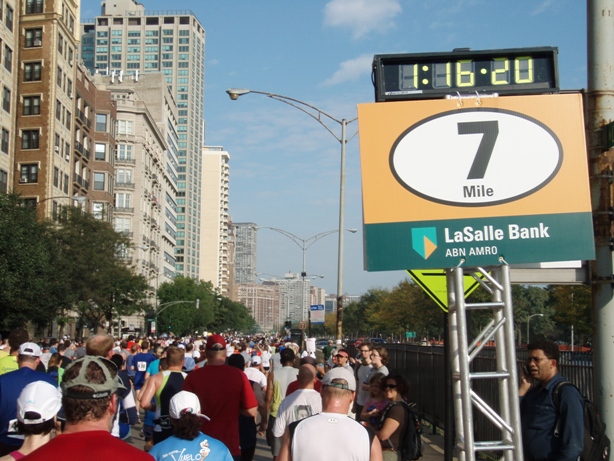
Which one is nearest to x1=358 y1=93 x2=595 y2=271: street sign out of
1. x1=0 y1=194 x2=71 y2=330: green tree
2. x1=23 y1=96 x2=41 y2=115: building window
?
x1=0 y1=194 x2=71 y2=330: green tree

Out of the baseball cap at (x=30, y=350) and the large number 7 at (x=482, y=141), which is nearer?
the large number 7 at (x=482, y=141)

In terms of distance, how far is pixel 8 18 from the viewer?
53.9 metres

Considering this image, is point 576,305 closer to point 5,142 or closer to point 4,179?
point 4,179

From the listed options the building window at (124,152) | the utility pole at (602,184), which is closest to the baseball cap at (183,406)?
the utility pole at (602,184)

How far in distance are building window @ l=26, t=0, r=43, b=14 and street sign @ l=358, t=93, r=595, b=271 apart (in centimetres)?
6011

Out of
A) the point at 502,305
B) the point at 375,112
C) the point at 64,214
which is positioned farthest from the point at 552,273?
the point at 64,214

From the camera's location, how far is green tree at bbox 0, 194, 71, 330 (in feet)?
133

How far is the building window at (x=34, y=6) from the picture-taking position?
5997 centimetres

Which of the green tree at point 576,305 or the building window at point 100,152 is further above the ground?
the building window at point 100,152

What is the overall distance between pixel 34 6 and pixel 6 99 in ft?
32.7

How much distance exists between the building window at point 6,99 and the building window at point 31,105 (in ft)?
12.2

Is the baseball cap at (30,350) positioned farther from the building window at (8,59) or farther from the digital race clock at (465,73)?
the building window at (8,59)

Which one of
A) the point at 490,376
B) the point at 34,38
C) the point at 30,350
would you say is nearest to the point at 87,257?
the point at 34,38

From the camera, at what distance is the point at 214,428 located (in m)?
7.96
